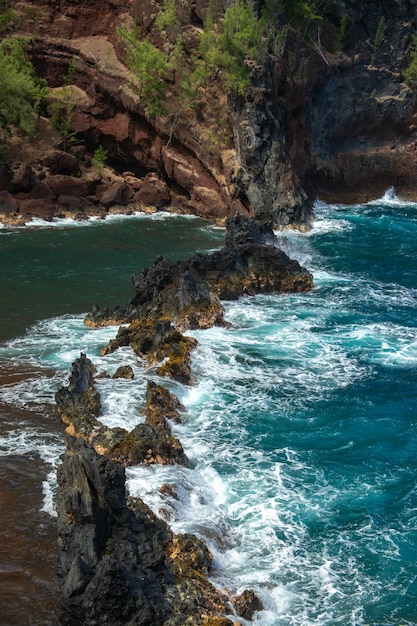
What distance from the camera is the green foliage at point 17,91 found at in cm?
5091

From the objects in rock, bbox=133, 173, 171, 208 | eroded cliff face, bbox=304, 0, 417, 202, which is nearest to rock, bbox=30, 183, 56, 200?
rock, bbox=133, 173, 171, 208

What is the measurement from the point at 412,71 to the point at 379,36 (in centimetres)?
467

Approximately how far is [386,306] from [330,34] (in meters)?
35.8

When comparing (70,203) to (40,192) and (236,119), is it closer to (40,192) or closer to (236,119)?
(40,192)

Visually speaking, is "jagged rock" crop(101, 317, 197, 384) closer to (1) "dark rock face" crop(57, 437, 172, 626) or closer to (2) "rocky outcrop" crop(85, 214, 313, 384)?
(2) "rocky outcrop" crop(85, 214, 313, 384)

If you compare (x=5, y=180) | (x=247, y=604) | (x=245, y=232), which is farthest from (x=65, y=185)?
(x=247, y=604)

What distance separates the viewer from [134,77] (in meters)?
54.6

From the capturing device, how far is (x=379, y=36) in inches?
2367

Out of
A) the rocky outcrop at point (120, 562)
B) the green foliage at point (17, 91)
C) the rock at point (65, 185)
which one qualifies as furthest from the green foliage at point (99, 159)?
the rocky outcrop at point (120, 562)

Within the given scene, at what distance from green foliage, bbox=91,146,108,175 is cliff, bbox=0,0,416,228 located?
2.45 ft

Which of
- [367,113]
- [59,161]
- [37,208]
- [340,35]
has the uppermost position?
[340,35]

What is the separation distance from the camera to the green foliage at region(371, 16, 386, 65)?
60.0 metres

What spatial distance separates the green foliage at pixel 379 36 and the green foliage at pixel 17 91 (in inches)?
1130

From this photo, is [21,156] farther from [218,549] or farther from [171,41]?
[218,549]
